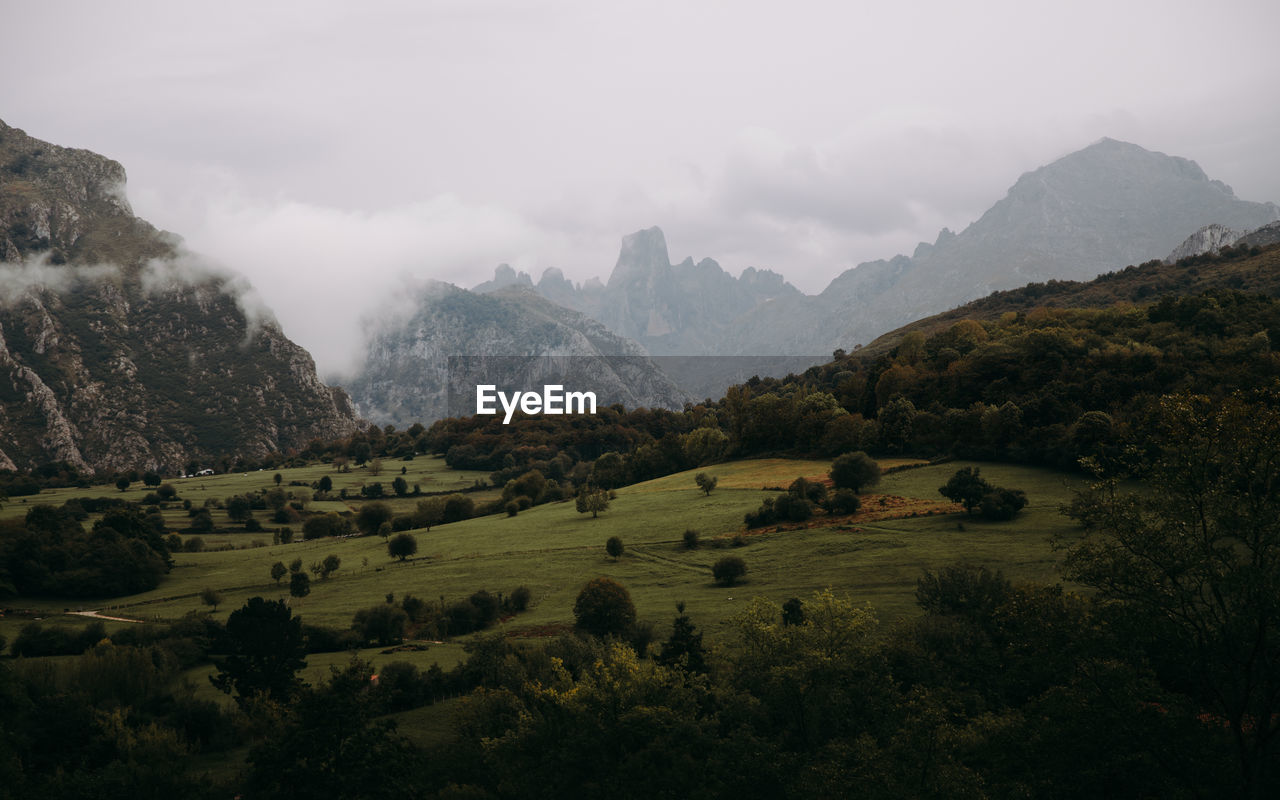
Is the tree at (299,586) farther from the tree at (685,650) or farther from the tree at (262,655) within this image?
Answer: the tree at (685,650)

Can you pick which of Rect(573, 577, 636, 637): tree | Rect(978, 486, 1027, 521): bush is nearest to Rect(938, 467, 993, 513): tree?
Rect(978, 486, 1027, 521): bush

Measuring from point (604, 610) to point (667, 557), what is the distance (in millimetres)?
17916

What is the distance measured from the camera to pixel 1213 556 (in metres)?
23.9

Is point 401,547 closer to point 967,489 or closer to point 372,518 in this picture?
point 372,518

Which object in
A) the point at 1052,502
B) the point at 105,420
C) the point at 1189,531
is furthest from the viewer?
the point at 105,420

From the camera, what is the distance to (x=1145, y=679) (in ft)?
87.2

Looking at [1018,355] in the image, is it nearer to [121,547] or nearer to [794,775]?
[794,775]

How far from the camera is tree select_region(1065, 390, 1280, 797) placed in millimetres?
23500

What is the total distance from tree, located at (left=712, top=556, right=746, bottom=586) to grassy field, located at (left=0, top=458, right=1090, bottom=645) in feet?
3.24

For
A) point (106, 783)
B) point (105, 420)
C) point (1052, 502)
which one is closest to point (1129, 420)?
point (1052, 502)

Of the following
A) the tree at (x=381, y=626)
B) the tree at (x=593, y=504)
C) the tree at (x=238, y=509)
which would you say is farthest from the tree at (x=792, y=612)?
the tree at (x=238, y=509)

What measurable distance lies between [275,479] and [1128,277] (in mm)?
189221

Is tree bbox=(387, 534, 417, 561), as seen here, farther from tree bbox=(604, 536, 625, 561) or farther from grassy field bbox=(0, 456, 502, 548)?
grassy field bbox=(0, 456, 502, 548)

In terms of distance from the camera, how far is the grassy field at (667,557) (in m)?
57.1
